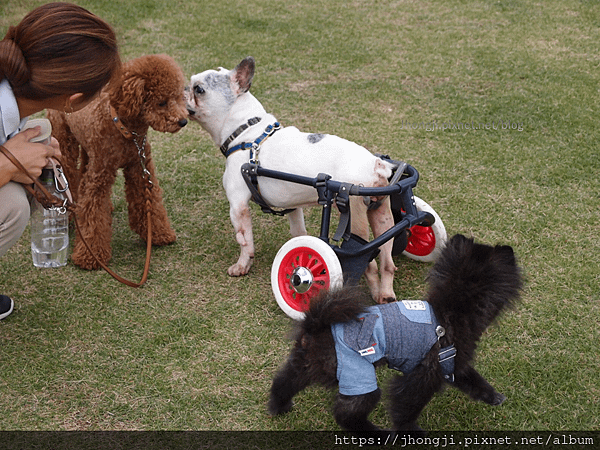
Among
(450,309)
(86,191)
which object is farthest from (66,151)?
(450,309)

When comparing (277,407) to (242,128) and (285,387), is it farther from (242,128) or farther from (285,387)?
(242,128)

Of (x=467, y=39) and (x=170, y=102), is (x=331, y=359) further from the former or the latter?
(x=467, y=39)

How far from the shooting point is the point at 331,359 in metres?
1.86

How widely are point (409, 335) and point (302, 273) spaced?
702 mm

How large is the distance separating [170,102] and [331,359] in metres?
1.42

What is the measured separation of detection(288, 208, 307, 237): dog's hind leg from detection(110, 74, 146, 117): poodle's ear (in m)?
0.91

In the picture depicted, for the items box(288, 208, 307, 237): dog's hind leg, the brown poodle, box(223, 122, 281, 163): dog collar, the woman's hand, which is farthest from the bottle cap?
box(288, 208, 307, 237): dog's hind leg

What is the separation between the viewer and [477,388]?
2078 millimetres

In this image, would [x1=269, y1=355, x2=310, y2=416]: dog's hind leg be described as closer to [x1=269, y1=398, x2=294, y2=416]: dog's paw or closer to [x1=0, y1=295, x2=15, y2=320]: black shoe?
[x1=269, y1=398, x2=294, y2=416]: dog's paw

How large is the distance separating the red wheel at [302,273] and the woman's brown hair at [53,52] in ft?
3.44

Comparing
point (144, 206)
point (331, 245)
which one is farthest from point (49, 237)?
point (331, 245)

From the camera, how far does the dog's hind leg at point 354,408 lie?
6.07 feet

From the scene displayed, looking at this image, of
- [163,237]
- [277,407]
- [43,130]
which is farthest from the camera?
[163,237]

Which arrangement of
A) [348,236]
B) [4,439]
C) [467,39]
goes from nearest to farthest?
[4,439], [348,236], [467,39]
